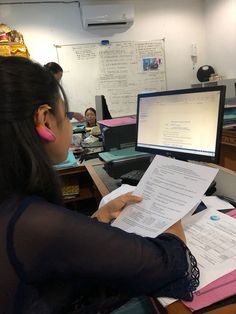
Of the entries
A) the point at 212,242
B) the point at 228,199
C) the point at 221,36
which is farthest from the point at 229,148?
the point at 221,36

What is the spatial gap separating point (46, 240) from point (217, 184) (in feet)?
2.56

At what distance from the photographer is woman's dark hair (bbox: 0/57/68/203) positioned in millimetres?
591

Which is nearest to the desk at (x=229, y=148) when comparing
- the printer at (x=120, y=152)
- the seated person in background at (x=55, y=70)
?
the printer at (x=120, y=152)

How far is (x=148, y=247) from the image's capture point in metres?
0.60

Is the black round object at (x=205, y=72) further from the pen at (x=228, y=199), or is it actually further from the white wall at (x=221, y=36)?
the pen at (x=228, y=199)

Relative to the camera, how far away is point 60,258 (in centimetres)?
54

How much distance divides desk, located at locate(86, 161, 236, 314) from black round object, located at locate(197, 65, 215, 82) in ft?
11.3

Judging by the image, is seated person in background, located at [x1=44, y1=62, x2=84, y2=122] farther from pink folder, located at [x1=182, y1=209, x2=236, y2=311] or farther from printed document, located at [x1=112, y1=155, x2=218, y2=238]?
pink folder, located at [x1=182, y1=209, x2=236, y2=311]

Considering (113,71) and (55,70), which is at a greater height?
(55,70)

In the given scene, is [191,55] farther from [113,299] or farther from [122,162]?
[113,299]

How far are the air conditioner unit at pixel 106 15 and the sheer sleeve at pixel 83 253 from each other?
4349mm

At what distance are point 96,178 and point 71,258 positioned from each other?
1033 mm

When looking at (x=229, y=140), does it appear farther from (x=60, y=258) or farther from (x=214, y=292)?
(x=60, y=258)

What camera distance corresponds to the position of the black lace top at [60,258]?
53cm
